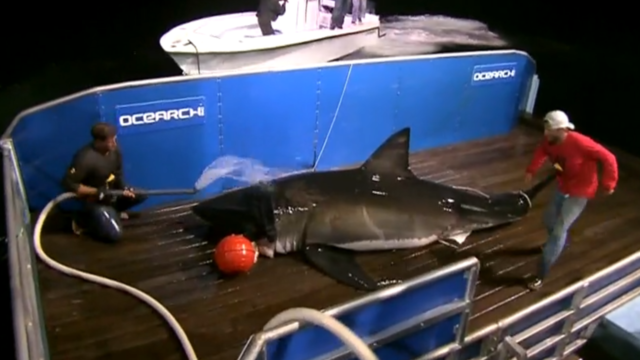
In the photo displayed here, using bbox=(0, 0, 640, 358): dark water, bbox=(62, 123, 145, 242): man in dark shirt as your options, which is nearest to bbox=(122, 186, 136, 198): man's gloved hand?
bbox=(62, 123, 145, 242): man in dark shirt

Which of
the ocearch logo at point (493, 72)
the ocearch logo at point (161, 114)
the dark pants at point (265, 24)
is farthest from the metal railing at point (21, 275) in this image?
the ocearch logo at point (493, 72)

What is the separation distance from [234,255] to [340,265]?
1.82 ft

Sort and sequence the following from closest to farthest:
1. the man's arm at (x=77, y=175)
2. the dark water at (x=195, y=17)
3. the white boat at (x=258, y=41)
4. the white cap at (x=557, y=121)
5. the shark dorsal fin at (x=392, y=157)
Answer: the white cap at (x=557, y=121)
the man's arm at (x=77, y=175)
the shark dorsal fin at (x=392, y=157)
the dark water at (x=195, y=17)
the white boat at (x=258, y=41)

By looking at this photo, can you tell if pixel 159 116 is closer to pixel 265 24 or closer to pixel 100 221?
pixel 100 221

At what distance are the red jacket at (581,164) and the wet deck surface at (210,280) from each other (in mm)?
603

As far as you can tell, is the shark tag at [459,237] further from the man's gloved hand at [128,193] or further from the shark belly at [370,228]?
the man's gloved hand at [128,193]

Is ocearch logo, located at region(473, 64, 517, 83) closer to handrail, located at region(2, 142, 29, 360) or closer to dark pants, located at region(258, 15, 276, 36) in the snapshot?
dark pants, located at region(258, 15, 276, 36)

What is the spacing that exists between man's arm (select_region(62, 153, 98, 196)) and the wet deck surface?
318mm

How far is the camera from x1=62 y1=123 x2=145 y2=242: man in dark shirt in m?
3.01

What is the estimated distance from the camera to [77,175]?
3.02 meters

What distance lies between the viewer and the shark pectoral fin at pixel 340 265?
2914 millimetres

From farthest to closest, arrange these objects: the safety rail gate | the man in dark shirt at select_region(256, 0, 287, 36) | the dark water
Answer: the man in dark shirt at select_region(256, 0, 287, 36), the dark water, the safety rail gate

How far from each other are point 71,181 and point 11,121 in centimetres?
56

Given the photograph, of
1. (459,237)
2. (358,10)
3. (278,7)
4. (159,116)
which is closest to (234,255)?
(159,116)
